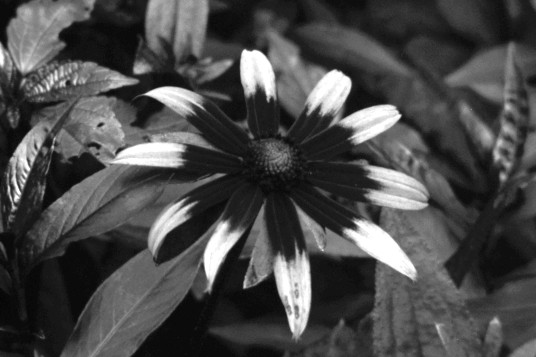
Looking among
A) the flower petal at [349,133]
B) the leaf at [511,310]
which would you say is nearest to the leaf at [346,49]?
the leaf at [511,310]

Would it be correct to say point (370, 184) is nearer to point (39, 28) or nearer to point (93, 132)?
point (93, 132)

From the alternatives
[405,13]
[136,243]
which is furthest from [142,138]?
[405,13]

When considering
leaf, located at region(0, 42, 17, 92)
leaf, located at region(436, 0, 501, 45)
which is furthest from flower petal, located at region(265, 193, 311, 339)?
leaf, located at region(436, 0, 501, 45)

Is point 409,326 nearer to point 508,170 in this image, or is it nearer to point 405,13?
point 508,170

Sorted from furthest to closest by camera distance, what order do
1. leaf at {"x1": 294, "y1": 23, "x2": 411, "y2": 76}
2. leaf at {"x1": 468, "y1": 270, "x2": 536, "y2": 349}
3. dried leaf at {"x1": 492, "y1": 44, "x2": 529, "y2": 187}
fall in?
leaf at {"x1": 294, "y1": 23, "x2": 411, "y2": 76}
dried leaf at {"x1": 492, "y1": 44, "x2": 529, "y2": 187}
leaf at {"x1": 468, "y1": 270, "x2": 536, "y2": 349}

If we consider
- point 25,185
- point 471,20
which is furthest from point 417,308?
point 471,20

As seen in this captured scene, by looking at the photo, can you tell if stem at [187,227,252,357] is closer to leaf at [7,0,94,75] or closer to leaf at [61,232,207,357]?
leaf at [61,232,207,357]
